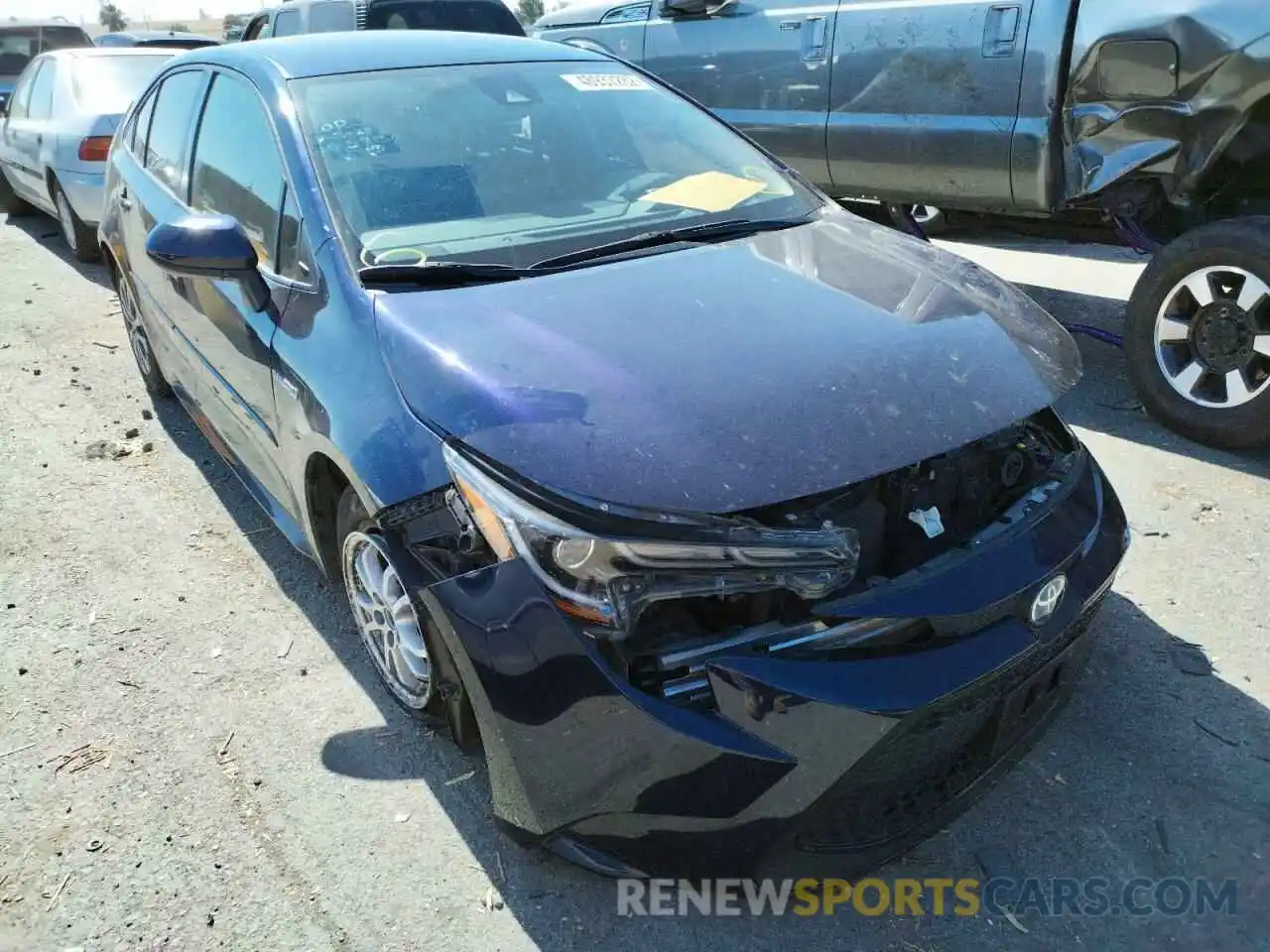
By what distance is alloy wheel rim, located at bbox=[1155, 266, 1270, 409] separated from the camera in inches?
153

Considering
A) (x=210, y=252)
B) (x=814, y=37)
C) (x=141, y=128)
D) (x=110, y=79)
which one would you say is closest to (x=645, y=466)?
(x=210, y=252)

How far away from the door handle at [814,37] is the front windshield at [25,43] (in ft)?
46.6

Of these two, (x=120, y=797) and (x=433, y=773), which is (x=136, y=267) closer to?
(x=120, y=797)

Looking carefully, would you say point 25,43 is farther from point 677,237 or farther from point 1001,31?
point 677,237

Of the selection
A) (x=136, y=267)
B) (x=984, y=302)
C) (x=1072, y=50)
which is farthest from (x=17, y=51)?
(x=984, y=302)

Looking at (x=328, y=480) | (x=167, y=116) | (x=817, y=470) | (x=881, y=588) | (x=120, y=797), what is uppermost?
(x=167, y=116)

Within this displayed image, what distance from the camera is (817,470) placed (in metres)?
1.95

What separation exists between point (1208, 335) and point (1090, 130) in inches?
38.6

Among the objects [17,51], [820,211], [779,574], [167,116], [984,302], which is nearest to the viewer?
[779,574]

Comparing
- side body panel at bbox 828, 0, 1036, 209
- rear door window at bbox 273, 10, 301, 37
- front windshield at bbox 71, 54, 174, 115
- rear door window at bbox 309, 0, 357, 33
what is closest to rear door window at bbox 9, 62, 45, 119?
front windshield at bbox 71, 54, 174, 115

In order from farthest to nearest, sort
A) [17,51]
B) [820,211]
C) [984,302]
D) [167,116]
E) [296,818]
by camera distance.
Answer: [17,51] → [167,116] → [820,211] → [984,302] → [296,818]

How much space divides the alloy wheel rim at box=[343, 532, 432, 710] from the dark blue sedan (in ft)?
0.04

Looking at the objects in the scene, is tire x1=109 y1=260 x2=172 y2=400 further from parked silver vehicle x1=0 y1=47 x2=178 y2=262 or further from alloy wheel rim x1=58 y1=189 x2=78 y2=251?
alloy wheel rim x1=58 y1=189 x2=78 y2=251

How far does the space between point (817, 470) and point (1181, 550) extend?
83.5 inches
